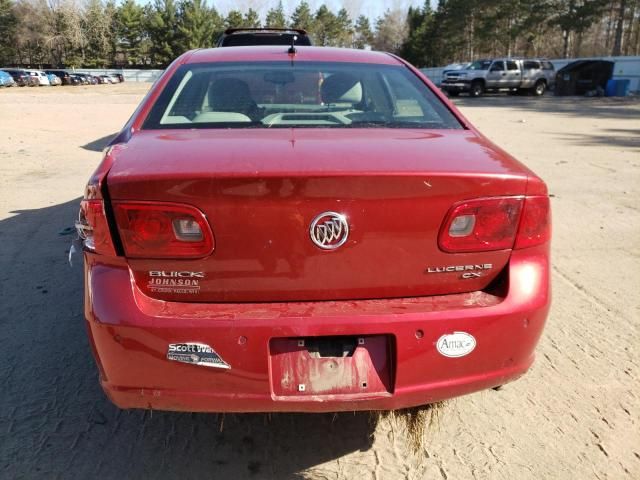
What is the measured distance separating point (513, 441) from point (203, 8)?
280 ft

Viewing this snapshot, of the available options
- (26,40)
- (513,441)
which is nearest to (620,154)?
(513,441)

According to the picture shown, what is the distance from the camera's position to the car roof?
3.08 m

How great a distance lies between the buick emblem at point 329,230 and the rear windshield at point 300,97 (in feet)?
2.68

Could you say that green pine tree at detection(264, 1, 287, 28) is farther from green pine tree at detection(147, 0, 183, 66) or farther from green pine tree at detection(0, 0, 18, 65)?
green pine tree at detection(0, 0, 18, 65)

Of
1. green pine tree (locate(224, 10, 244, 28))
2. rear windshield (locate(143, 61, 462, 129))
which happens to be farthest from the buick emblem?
green pine tree (locate(224, 10, 244, 28))

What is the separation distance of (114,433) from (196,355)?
0.92 m

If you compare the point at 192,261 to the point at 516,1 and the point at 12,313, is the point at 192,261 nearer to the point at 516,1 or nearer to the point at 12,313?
the point at 12,313

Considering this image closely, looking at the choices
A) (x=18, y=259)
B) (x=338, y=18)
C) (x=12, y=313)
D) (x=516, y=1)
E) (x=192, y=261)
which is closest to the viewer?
(x=192, y=261)

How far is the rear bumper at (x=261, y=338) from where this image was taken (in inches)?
72.5

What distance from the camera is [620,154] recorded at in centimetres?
996

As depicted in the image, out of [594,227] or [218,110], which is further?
[594,227]

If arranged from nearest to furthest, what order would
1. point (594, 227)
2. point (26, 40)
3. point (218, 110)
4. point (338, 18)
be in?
point (218, 110), point (594, 227), point (26, 40), point (338, 18)

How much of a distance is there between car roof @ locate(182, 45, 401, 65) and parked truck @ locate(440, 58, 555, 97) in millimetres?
29693

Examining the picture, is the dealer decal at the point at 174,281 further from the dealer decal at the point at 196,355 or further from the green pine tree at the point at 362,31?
the green pine tree at the point at 362,31
